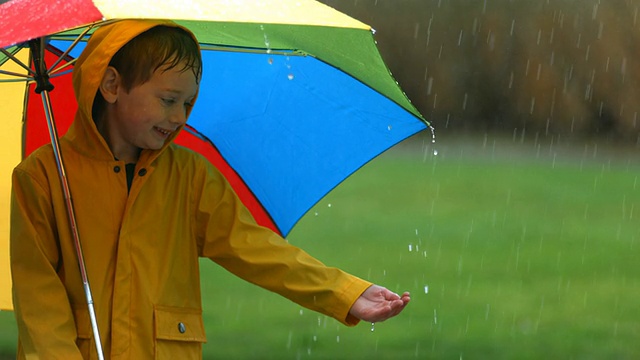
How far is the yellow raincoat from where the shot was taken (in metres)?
3.21

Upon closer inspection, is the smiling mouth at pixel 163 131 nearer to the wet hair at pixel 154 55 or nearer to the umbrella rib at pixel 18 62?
the wet hair at pixel 154 55

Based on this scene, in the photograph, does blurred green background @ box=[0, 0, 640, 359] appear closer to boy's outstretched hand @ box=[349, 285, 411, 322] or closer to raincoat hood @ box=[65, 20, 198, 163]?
boy's outstretched hand @ box=[349, 285, 411, 322]

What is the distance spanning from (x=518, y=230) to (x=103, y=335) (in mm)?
6437

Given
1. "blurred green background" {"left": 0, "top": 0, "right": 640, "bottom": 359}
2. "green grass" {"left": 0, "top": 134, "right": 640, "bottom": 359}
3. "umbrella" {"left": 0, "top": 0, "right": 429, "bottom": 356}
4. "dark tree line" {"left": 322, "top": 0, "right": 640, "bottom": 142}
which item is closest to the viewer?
"umbrella" {"left": 0, "top": 0, "right": 429, "bottom": 356}

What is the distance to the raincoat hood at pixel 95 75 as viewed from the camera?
10.6ft

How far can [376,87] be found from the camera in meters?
3.62

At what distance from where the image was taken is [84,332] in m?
3.25

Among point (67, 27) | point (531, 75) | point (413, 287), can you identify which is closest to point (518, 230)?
point (413, 287)

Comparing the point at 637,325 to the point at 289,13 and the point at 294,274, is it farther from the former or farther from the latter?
the point at 289,13

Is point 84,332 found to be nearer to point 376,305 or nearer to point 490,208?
point 376,305

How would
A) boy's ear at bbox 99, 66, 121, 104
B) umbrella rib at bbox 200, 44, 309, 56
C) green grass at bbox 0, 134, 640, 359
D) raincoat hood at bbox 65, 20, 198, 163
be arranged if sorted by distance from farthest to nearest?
green grass at bbox 0, 134, 640, 359 < umbrella rib at bbox 200, 44, 309, 56 < boy's ear at bbox 99, 66, 121, 104 < raincoat hood at bbox 65, 20, 198, 163

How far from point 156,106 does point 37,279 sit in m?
0.57

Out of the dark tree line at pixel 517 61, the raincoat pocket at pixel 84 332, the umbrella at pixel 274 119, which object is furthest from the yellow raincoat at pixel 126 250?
the dark tree line at pixel 517 61

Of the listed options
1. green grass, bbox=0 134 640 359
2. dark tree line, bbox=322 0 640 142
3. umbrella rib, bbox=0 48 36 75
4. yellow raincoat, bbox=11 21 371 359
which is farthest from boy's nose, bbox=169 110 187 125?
dark tree line, bbox=322 0 640 142
